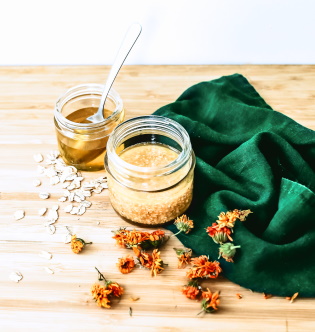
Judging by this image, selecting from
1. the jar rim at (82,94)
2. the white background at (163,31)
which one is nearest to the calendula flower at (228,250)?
the jar rim at (82,94)

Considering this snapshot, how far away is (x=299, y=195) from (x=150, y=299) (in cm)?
31

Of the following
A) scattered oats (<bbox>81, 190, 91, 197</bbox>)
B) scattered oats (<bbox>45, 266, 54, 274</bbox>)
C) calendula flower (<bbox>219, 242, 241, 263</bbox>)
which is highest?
calendula flower (<bbox>219, 242, 241, 263</bbox>)

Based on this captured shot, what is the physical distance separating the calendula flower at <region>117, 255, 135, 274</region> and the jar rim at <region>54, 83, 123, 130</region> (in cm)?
28

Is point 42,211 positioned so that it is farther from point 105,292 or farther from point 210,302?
point 210,302

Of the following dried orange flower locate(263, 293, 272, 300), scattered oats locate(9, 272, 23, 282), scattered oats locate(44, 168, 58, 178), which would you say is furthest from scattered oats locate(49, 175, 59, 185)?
dried orange flower locate(263, 293, 272, 300)

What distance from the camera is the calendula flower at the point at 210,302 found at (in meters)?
0.81

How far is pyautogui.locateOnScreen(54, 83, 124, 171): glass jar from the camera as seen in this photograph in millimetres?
1013

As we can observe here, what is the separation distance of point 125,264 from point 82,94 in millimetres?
417

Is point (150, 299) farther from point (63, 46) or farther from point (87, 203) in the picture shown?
point (63, 46)

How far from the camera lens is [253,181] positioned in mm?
967

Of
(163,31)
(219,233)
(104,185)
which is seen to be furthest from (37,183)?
(163,31)

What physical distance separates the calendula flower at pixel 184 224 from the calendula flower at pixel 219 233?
5 cm

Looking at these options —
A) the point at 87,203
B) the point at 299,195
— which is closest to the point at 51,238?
the point at 87,203

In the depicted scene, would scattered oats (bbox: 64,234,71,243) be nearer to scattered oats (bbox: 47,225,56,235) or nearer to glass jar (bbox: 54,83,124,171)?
scattered oats (bbox: 47,225,56,235)
